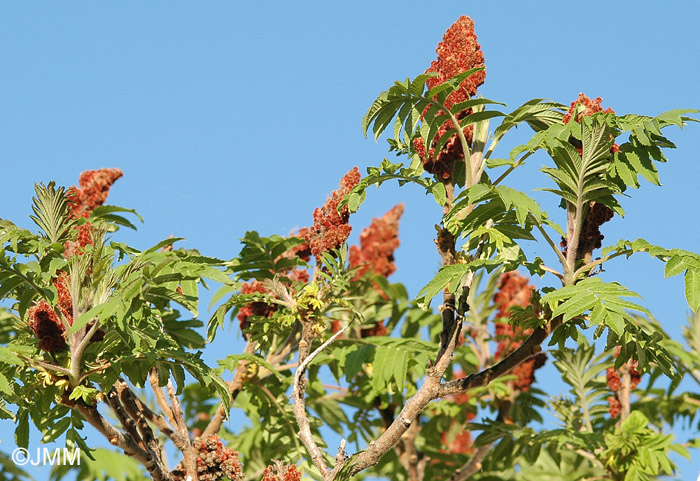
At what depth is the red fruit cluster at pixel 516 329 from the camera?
25.7ft

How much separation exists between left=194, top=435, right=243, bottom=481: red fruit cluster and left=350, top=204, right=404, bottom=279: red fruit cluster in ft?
11.5

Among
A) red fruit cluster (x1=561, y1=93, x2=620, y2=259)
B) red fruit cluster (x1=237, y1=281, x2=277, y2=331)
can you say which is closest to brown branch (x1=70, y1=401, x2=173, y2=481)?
red fruit cluster (x1=237, y1=281, x2=277, y2=331)

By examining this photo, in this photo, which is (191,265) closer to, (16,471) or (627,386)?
(16,471)

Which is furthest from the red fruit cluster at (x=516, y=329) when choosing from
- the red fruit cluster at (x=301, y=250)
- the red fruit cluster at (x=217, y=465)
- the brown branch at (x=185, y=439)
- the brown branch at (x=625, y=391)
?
the brown branch at (x=185, y=439)

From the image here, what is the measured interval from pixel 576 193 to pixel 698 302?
2.84ft

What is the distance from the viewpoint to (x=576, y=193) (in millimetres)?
4688

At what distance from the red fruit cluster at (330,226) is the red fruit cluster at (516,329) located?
8.58 feet

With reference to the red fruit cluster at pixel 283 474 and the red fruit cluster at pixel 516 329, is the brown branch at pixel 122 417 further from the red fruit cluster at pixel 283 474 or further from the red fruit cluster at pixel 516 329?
the red fruit cluster at pixel 516 329

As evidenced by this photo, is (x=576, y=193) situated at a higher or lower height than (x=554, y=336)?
higher

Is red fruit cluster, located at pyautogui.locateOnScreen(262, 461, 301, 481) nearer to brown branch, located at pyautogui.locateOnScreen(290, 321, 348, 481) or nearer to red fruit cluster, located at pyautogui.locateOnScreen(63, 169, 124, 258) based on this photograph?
brown branch, located at pyautogui.locateOnScreen(290, 321, 348, 481)

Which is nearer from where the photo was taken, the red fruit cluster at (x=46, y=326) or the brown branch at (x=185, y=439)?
the red fruit cluster at (x=46, y=326)

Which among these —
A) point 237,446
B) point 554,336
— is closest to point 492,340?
point 237,446

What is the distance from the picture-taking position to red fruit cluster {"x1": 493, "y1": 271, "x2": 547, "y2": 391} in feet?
25.7

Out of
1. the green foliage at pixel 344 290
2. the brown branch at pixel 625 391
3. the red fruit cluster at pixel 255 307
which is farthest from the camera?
the brown branch at pixel 625 391
